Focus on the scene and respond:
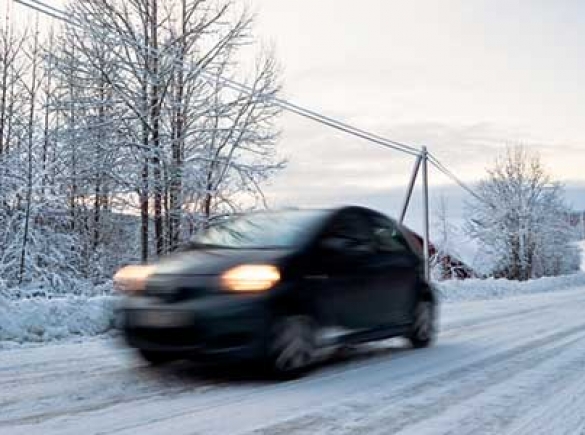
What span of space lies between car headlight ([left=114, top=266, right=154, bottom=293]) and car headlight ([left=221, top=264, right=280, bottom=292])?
824 mm

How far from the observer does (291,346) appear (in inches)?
234

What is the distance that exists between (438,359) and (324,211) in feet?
6.71

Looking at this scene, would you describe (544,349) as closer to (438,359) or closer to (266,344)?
(438,359)

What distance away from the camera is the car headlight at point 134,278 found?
20.0ft

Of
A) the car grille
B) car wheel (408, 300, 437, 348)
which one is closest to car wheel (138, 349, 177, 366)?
the car grille

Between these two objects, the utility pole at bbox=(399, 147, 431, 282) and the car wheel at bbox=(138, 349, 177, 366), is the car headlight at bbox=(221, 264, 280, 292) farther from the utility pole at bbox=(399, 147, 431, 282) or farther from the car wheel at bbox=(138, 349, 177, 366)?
the utility pole at bbox=(399, 147, 431, 282)

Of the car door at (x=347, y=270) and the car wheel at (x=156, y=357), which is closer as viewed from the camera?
the car wheel at (x=156, y=357)

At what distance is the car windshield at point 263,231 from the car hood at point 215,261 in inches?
6.8

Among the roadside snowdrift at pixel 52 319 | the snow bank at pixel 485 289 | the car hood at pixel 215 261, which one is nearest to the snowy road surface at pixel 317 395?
the roadside snowdrift at pixel 52 319

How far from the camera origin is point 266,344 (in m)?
5.70

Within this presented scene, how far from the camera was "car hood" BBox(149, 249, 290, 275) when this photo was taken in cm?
586

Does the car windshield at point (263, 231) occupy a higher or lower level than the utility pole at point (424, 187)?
lower

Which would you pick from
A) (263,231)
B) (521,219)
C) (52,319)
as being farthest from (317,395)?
(521,219)

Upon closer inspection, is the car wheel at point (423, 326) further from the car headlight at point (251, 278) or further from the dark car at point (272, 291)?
the car headlight at point (251, 278)
